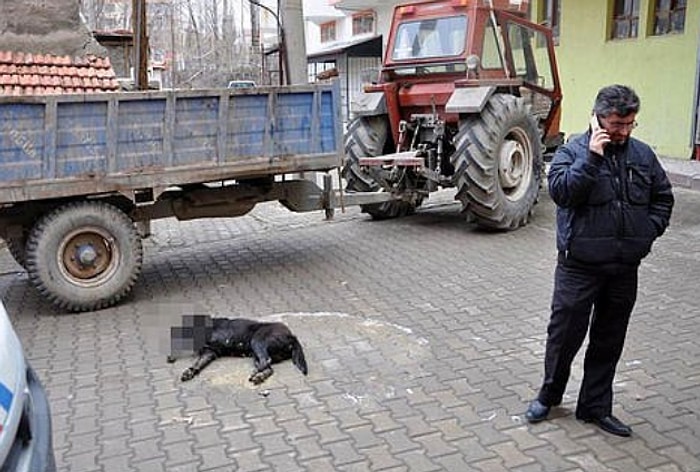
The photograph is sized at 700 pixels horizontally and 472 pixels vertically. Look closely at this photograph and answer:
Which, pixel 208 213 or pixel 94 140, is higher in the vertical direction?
pixel 94 140

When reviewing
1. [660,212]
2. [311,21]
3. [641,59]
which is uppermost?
[311,21]

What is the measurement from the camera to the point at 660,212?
346 centimetres

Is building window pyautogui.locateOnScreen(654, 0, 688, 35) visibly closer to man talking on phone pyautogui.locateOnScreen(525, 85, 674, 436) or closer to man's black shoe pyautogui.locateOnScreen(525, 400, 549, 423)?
man talking on phone pyautogui.locateOnScreen(525, 85, 674, 436)

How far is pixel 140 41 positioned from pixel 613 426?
240 inches

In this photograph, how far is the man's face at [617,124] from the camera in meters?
3.29

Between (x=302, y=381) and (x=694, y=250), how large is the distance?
476 centimetres

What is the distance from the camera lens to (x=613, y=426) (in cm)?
365

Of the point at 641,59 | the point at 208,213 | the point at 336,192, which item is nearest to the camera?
the point at 208,213

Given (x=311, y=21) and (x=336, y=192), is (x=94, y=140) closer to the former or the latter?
(x=336, y=192)

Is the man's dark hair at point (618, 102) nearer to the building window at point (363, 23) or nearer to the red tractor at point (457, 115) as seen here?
the red tractor at point (457, 115)

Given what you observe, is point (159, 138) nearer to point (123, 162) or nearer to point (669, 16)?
point (123, 162)

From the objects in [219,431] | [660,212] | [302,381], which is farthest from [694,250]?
[219,431]

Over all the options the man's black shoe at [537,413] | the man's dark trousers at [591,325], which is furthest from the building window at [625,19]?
the man's black shoe at [537,413]

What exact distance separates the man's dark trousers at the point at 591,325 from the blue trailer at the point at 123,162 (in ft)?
10.9
